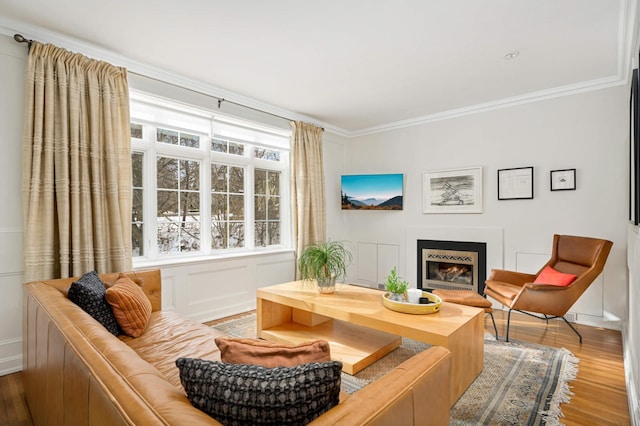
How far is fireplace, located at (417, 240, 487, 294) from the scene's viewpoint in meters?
4.24

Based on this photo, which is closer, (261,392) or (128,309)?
(261,392)

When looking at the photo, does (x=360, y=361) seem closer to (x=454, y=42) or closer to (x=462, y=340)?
(x=462, y=340)

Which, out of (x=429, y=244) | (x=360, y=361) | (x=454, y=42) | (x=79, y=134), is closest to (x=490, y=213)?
(x=429, y=244)

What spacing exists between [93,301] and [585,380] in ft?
10.9

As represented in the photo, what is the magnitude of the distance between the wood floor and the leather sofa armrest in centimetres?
138

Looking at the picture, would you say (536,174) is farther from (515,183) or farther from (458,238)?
(458,238)

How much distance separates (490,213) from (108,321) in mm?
4165

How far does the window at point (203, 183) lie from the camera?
11.1ft

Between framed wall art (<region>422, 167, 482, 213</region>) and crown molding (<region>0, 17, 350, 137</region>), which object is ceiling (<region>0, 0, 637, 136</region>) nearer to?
crown molding (<region>0, 17, 350, 137</region>)

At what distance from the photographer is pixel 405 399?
3.00 feet

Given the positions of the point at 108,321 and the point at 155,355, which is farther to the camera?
the point at 108,321

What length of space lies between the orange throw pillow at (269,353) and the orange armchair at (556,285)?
102 inches

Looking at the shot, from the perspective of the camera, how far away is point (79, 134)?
270 centimetres

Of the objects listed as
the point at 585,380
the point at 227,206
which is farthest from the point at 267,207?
the point at 585,380
